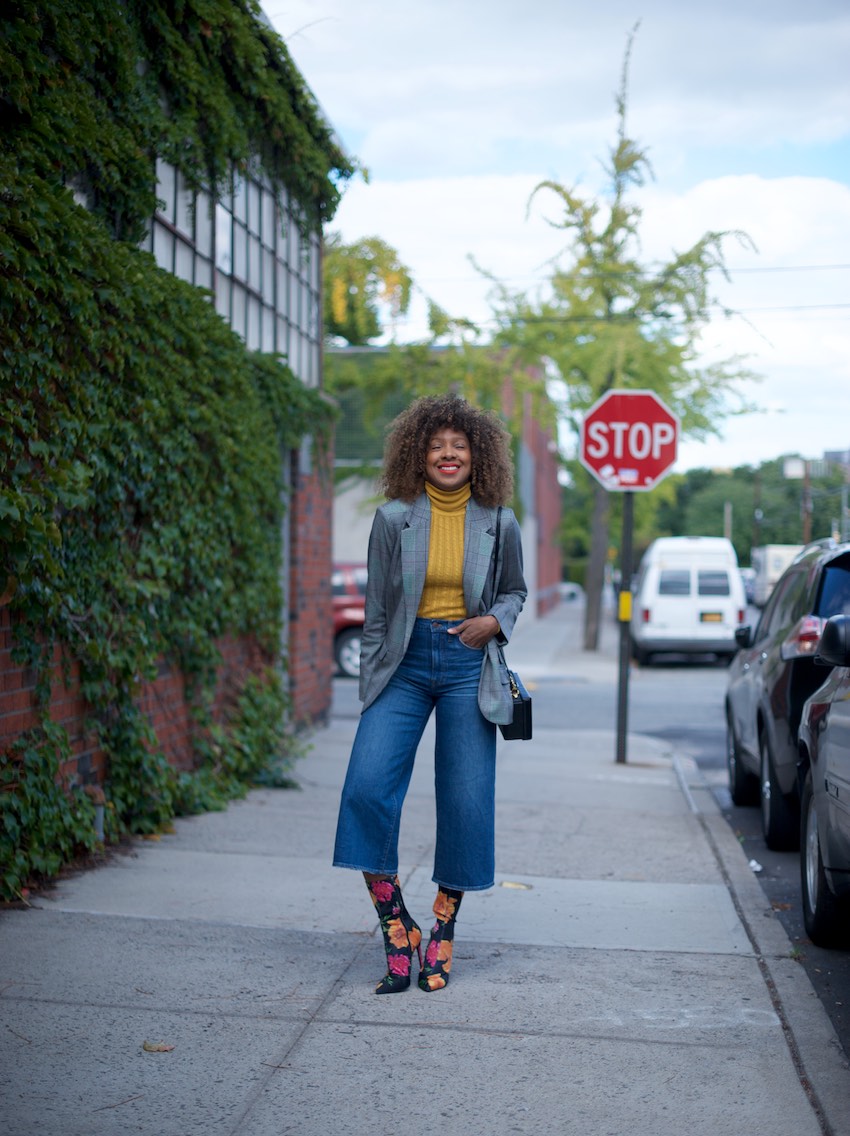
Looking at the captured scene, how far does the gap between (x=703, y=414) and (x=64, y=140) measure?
2166 cm

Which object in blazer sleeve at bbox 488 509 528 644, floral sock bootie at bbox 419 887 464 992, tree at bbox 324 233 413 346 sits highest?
tree at bbox 324 233 413 346

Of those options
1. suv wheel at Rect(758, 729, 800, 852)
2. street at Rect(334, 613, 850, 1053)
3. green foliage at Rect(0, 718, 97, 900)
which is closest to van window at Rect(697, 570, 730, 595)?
street at Rect(334, 613, 850, 1053)

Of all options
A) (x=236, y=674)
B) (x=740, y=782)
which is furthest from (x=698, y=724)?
(x=236, y=674)

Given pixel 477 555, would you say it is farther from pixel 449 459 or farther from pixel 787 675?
pixel 787 675

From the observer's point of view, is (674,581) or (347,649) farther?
(674,581)

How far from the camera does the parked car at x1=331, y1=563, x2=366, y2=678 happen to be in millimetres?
19578

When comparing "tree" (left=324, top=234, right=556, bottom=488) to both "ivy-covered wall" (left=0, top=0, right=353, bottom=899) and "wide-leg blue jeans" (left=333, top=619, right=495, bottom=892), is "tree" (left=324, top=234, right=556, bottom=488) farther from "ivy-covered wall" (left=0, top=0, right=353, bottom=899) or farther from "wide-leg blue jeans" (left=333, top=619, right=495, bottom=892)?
"wide-leg blue jeans" (left=333, top=619, right=495, bottom=892)

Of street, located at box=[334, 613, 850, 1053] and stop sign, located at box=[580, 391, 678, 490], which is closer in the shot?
street, located at box=[334, 613, 850, 1053]

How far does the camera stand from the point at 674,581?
79.6 ft

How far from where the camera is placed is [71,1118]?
130 inches

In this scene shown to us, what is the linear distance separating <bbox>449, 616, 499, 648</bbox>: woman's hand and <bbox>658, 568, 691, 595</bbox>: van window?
20.0m

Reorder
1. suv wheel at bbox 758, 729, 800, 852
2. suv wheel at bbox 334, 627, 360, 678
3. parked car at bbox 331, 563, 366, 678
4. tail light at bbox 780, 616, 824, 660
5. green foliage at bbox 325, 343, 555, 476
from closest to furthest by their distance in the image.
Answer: tail light at bbox 780, 616, 824, 660 → suv wheel at bbox 758, 729, 800, 852 → parked car at bbox 331, 563, 366, 678 → suv wheel at bbox 334, 627, 360, 678 → green foliage at bbox 325, 343, 555, 476

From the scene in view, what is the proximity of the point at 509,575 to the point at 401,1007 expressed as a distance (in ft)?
4.78

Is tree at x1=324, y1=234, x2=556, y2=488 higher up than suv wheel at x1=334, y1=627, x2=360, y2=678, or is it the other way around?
tree at x1=324, y1=234, x2=556, y2=488
